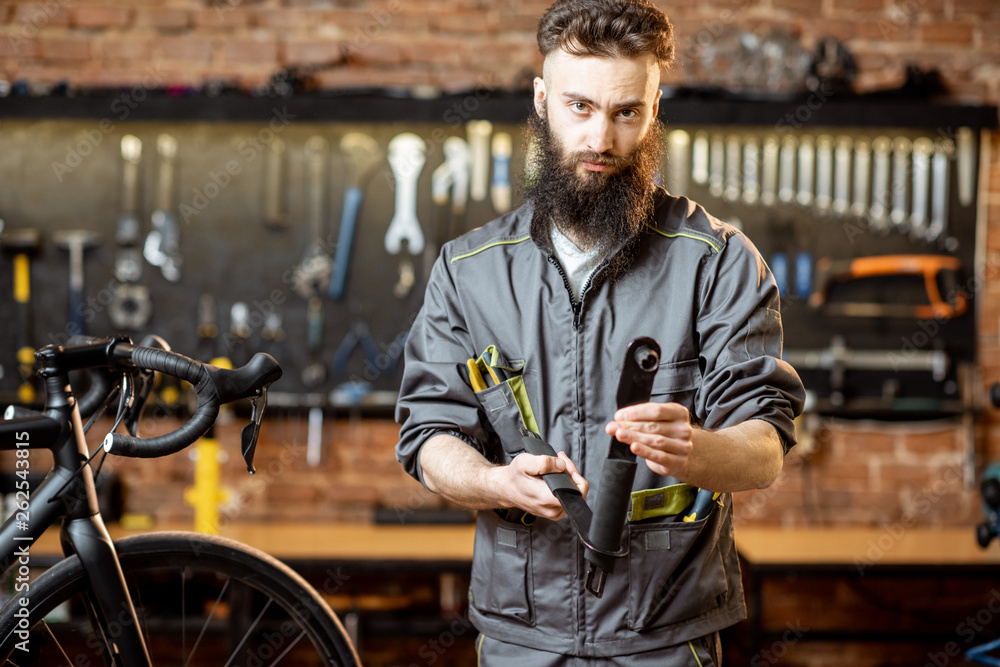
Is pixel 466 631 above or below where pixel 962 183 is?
below

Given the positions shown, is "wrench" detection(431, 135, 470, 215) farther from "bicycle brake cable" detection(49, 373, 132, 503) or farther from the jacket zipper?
"bicycle brake cable" detection(49, 373, 132, 503)

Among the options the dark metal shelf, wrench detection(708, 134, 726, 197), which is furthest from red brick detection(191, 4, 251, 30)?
wrench detection(708, 134, 726, 197)

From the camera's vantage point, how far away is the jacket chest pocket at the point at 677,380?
4.08 feet

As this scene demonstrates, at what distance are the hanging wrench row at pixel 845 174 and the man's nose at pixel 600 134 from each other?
177 cm

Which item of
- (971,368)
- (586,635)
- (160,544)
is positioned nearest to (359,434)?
(160,544)

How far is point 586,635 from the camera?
1.22 metres

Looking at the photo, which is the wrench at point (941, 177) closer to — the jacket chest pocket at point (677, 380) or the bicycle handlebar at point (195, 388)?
the jacket chest pocket at point (677, 380)

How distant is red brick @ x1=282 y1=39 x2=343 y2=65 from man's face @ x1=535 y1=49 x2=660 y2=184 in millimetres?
1928

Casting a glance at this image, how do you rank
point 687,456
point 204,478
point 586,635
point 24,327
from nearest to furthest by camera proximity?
point 687,456, point 586,635, point 204,478, point 24,327

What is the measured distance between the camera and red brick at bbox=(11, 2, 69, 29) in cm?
298

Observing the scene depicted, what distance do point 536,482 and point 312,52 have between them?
7.82ft

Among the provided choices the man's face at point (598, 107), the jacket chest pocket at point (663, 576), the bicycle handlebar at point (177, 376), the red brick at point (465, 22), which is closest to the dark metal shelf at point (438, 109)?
the red brick at point (465, 22)

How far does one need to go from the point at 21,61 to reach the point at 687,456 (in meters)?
3.00

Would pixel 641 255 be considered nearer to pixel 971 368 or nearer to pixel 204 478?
pixel 204 478
